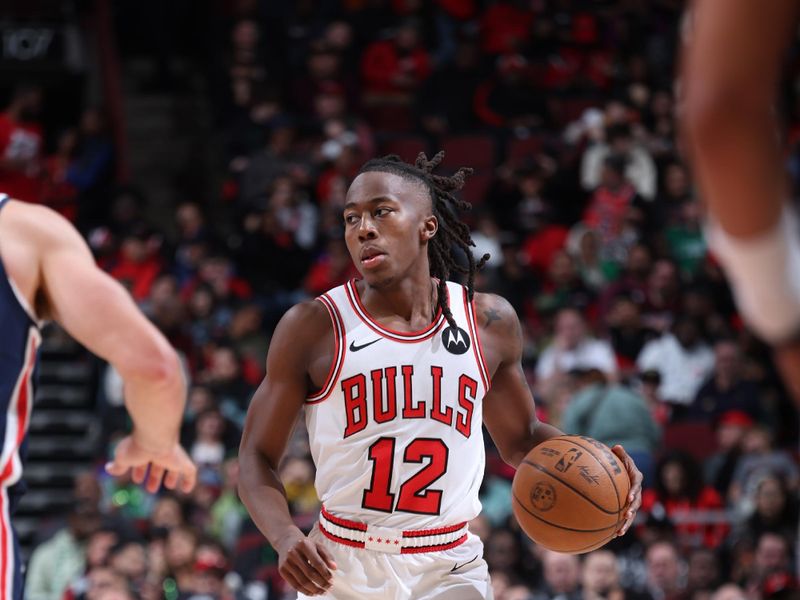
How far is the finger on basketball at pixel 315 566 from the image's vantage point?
385 cm

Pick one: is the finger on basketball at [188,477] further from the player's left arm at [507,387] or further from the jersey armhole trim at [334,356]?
the player's left arm at [507,387]

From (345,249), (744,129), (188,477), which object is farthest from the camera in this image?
(345,249)

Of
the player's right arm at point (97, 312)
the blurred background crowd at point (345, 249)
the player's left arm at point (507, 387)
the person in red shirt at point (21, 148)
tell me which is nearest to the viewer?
the player's right arm at point (97, 312)

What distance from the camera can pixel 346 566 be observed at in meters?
4.28

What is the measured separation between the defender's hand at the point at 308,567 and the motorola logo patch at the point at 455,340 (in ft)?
2.95

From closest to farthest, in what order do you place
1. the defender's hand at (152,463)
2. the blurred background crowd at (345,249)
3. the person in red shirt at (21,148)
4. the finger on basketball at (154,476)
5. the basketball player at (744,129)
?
the basketball player at (744,129), the defender's hand at (152,463), the finger on basketball at (154,476), the blurred background crowd at (345,249), the person in red shirt at (21,148)

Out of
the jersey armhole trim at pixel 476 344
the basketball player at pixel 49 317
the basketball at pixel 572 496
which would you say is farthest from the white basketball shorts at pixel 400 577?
the basketball player at pixel 49 317

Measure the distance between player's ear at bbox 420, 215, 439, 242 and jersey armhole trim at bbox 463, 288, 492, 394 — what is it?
0.27 metres

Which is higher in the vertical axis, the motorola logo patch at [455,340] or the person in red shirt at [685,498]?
the motorola logo patch at [455,340]

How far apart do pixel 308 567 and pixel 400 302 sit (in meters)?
1.06

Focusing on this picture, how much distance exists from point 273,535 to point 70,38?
11282 millimetres

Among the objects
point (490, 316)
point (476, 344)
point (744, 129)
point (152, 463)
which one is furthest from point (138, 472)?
point (744, 129)

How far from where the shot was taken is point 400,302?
4.54 m

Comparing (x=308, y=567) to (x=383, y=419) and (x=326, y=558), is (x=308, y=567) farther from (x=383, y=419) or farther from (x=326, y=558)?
(x=383, y=419)
